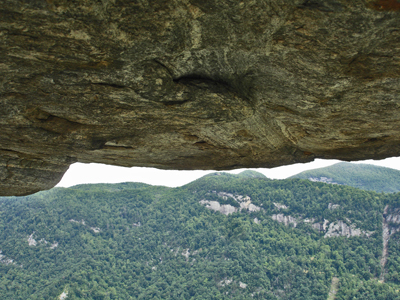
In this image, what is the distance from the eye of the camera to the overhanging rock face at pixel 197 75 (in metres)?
5.73

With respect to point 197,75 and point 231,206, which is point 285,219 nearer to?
point 231,206

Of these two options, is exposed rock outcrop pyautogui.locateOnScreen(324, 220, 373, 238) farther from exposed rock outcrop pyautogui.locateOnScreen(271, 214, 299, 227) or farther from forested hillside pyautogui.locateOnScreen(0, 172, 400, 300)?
exposed rock outcrop pyautogui.locateOnScreen(271, 214, 299, 227)

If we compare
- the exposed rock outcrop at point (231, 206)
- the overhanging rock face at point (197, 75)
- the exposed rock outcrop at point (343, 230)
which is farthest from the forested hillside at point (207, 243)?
the overhanging rock face at point (197, 75)

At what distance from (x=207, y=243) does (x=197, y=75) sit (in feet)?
542

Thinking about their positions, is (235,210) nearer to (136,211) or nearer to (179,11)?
(136,211)

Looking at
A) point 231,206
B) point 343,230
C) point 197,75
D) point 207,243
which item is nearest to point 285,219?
point 343,230

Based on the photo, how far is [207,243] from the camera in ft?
542

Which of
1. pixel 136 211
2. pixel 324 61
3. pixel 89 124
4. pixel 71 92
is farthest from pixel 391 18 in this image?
pixel 136 211

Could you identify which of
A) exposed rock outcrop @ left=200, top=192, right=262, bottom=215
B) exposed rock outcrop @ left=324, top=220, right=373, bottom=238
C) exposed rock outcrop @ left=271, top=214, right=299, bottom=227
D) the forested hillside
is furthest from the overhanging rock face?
exposed rock outcrop @ left=200, top=192, right=262, bottom=215

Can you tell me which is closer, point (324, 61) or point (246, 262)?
point (324, 61)

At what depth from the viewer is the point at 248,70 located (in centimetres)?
788

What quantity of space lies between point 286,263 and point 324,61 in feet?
475

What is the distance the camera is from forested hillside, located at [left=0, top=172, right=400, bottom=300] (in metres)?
125

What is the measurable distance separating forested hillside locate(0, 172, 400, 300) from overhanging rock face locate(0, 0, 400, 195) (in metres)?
123
